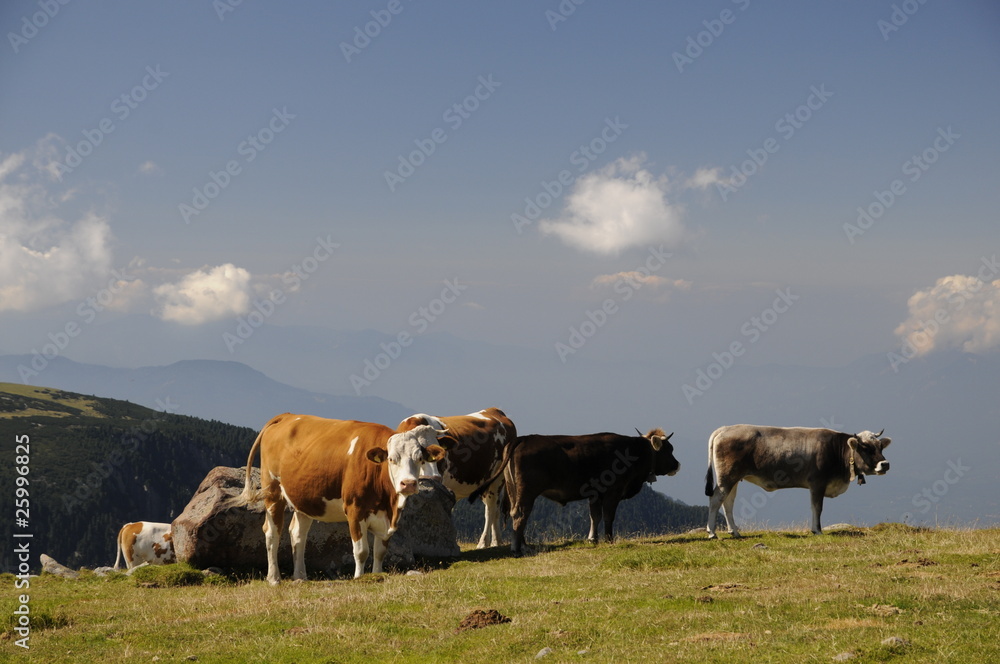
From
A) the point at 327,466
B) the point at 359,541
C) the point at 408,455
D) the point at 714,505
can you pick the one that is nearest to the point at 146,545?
the point at 327,466

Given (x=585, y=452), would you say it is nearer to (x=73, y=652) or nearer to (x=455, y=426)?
(x=455, y=426)

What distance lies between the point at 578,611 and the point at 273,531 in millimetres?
8993

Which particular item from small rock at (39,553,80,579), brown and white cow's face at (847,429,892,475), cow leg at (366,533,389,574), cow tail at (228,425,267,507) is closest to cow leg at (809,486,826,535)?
brown and white cow's face at (847,429,892,475)

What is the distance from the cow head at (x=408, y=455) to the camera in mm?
17953

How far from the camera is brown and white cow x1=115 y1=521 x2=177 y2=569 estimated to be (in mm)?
24391

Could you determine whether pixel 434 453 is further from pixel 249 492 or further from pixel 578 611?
pixel 578 611

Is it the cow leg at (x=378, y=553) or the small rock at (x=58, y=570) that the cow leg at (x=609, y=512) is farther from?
the small rock at (x=58, y=570)

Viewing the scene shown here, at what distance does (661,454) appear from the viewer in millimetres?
26562

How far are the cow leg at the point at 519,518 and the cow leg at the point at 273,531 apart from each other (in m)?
6.05

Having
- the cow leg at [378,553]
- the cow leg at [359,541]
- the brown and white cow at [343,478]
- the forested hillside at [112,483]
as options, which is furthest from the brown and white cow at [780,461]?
the forested hillside at [112,483]

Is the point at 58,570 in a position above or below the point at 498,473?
below

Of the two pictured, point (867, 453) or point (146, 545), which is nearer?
point (146, 545)

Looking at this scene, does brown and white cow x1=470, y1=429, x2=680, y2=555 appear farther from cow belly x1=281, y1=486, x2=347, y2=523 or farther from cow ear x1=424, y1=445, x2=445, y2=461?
cow belly x1=281, y1=486, x2=347, y2=523

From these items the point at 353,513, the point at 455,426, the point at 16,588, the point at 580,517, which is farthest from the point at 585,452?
the point at 580,517
